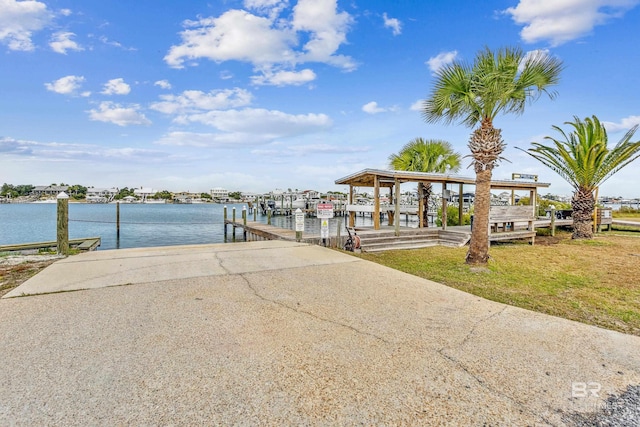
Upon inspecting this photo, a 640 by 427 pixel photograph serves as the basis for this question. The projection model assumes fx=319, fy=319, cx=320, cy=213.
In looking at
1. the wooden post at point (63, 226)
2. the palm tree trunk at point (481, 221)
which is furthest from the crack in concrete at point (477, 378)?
the wooden post at point (63, 226)

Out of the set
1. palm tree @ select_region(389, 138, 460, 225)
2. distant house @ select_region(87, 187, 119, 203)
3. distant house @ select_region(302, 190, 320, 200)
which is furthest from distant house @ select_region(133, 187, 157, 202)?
palm tree @ select_region(389, 138, 460, 225)

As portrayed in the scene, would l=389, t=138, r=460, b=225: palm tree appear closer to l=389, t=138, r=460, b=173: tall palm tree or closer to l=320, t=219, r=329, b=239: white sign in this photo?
l=389, t=138, r=460, b=173: tall palm tree

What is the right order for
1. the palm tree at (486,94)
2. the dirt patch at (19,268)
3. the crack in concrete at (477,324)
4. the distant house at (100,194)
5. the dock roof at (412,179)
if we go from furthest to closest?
1. the distant house at (100,194)
2. the dock roof at (412,179)
3. the palm tree at (486,94)
4. the dirt patch at (19,268)
5. the crack in concrete at (477,324)

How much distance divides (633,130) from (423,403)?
15.5 meters

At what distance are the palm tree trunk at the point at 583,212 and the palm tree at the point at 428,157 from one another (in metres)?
5.94

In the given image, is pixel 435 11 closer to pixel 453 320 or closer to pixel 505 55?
pixel 505 55

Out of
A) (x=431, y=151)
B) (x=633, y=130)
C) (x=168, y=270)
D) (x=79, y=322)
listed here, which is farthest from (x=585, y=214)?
(x=79, y=322)

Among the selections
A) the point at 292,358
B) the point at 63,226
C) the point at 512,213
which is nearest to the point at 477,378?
the point at 292,358

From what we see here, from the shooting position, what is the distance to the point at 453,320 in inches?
149

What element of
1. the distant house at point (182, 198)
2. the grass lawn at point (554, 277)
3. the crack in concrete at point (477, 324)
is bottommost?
the grass lawn at point (554, 277)

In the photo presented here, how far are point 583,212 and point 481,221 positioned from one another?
Answer: 928 centimetres

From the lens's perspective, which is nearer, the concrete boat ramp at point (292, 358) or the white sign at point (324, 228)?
the concrete boat ramp at point (292, 358)

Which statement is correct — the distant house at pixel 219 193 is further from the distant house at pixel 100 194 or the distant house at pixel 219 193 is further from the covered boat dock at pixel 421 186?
the covered boat dock at pixel 421 186

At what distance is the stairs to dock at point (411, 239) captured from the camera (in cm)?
1113
